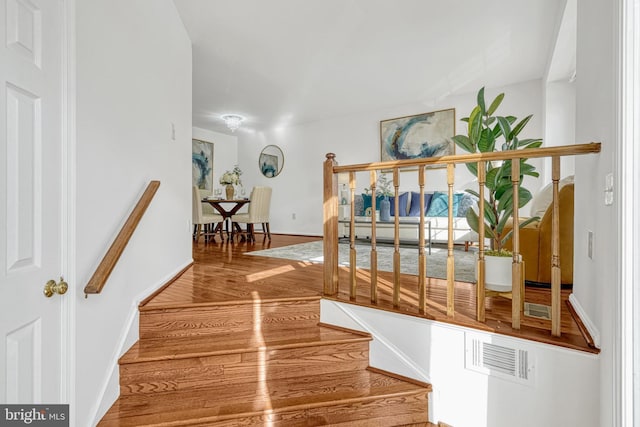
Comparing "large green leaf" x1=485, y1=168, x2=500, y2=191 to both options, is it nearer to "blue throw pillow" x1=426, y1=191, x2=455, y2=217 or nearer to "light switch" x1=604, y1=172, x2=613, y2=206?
"light switch" x1=604, y1=172, x2=613, y2=206

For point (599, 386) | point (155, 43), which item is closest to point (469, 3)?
point (155, 43)

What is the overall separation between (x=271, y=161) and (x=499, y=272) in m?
6.19

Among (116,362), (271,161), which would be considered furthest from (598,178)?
(271,161)

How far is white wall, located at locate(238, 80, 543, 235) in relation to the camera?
5.28 metres

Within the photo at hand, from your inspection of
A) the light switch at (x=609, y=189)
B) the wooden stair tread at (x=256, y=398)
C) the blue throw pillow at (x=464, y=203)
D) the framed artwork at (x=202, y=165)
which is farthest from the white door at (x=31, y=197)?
the framed artwork at (x=202, y=165)

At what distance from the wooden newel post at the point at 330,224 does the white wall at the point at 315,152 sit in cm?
364

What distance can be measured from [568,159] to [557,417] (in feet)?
12.3

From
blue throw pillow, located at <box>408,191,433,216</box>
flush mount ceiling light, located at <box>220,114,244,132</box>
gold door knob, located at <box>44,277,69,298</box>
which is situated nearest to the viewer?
gold door knob, located at <box>44,277,69,298</box>

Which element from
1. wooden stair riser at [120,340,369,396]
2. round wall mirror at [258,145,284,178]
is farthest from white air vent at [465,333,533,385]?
round wall mirror at [258,145,284,178]

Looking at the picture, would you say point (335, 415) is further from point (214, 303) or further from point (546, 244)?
point (546, 244)

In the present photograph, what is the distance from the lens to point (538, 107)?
4.64 metres

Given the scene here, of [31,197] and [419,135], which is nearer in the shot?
[31,197]

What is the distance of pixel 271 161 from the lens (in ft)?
24.2

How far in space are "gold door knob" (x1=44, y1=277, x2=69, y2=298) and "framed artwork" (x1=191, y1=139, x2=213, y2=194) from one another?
19.8 ft
